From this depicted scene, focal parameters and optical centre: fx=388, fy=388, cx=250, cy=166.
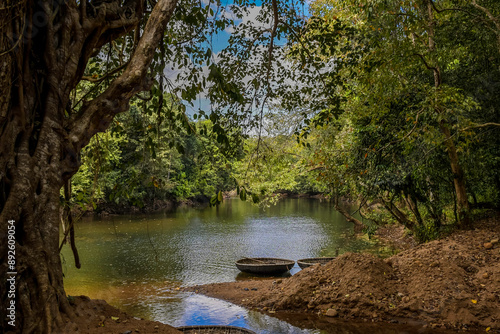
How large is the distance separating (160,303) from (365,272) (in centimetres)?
532

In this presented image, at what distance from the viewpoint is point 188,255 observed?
16438 mm

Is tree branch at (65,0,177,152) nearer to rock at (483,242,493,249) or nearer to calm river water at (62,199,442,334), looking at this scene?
calm river water at (62,199,442,334)

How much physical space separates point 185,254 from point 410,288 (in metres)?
10.4

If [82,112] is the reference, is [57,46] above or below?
above

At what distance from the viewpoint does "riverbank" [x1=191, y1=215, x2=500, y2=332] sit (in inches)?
294

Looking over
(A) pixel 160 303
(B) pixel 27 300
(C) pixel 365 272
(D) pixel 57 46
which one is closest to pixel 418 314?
(C) pixel 365 272

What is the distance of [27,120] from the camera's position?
3.30 m

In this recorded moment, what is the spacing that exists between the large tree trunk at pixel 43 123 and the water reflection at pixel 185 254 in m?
2.01

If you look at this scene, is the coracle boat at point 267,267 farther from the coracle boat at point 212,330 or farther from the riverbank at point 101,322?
the riverbank at point 101,322

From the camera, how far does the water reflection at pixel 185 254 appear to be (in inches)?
371

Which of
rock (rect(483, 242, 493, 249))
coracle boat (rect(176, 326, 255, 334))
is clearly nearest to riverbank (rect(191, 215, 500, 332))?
rock (rect(483, 242, 493, 249))

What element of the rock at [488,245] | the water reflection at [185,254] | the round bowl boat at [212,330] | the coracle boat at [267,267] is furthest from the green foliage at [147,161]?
the rock at [488,245]

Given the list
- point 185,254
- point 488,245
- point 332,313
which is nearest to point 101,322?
point 332,313

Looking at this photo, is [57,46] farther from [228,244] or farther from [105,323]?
[228,244]
